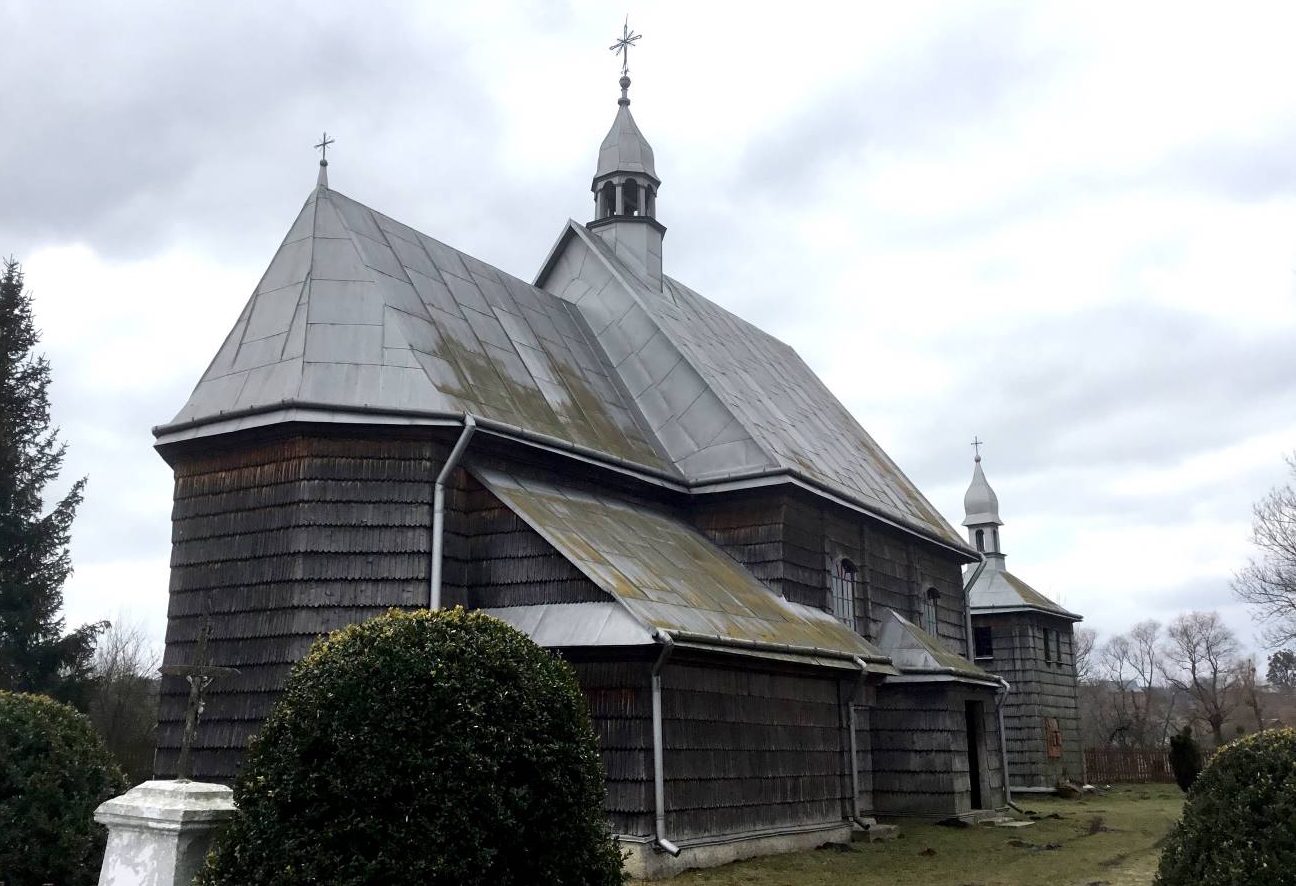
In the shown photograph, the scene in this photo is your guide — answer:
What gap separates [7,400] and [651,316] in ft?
56.9

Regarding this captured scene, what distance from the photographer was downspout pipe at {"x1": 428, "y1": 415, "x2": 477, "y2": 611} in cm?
1420

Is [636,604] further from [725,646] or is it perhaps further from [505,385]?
[505,385]

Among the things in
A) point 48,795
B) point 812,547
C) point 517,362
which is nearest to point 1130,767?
point 812,547

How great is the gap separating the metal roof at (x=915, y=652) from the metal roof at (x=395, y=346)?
5.85 m

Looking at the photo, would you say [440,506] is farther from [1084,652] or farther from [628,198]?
[1084,652]

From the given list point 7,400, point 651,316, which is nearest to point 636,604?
point 651,316

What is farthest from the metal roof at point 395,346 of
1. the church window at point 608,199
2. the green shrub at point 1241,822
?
the green shrub at point 1241,822

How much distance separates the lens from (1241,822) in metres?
7.11

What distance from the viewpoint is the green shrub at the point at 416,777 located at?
6.52 meters

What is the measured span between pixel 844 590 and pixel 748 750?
6.02 metres

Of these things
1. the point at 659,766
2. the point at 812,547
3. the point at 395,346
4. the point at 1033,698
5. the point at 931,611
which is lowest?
the point at 659,766

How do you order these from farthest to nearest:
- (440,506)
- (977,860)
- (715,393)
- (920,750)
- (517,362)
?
(920,750) < (715,393) < (517,362) < (977,860) < (440,506)

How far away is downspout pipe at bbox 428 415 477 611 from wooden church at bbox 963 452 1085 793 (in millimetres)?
21786

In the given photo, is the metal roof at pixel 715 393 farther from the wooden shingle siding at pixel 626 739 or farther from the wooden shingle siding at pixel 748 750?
the wooden shingle siding at pixel 626 739
